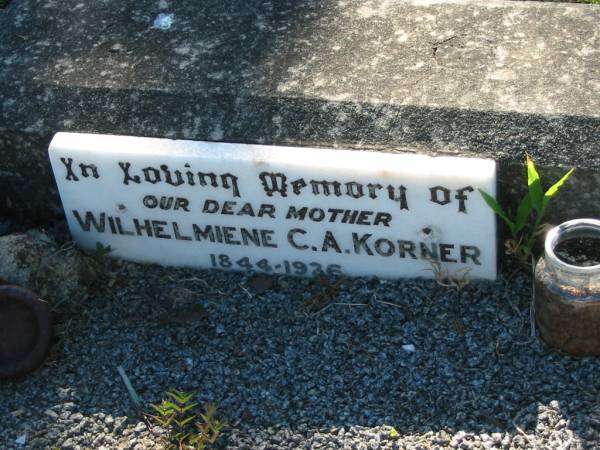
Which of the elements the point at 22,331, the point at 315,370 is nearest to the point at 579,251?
the point at 315,370

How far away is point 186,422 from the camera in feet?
10.7

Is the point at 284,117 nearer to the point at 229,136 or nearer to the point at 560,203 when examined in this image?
the point at 229,136

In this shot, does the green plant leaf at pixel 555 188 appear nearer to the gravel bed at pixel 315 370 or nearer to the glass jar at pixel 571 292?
the glass jar at pixel 571 292

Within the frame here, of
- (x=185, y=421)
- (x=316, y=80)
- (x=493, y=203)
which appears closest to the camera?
(x=185, y=421)

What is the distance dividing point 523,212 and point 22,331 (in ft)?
5.30

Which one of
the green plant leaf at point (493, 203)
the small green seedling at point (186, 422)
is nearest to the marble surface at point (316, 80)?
the green plant leaf at point (493, 203)

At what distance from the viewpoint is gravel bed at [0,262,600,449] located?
323 cm

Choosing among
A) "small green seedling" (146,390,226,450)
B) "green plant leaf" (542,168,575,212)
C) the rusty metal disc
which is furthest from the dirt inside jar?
the rusty metal disc

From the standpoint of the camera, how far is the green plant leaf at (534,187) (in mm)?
3326

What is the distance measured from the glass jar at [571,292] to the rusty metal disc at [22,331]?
5.04 feet

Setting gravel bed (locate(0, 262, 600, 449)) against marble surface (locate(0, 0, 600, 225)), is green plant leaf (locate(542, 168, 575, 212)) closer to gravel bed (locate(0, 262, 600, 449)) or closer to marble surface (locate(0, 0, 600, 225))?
marble surface (locate(0, 0, 600, 225))

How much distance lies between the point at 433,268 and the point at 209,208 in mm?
755

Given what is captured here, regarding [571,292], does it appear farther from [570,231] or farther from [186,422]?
[186,422]

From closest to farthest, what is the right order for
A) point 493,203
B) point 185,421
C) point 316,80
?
point 185,421 → point 493,203 → point 316,80
